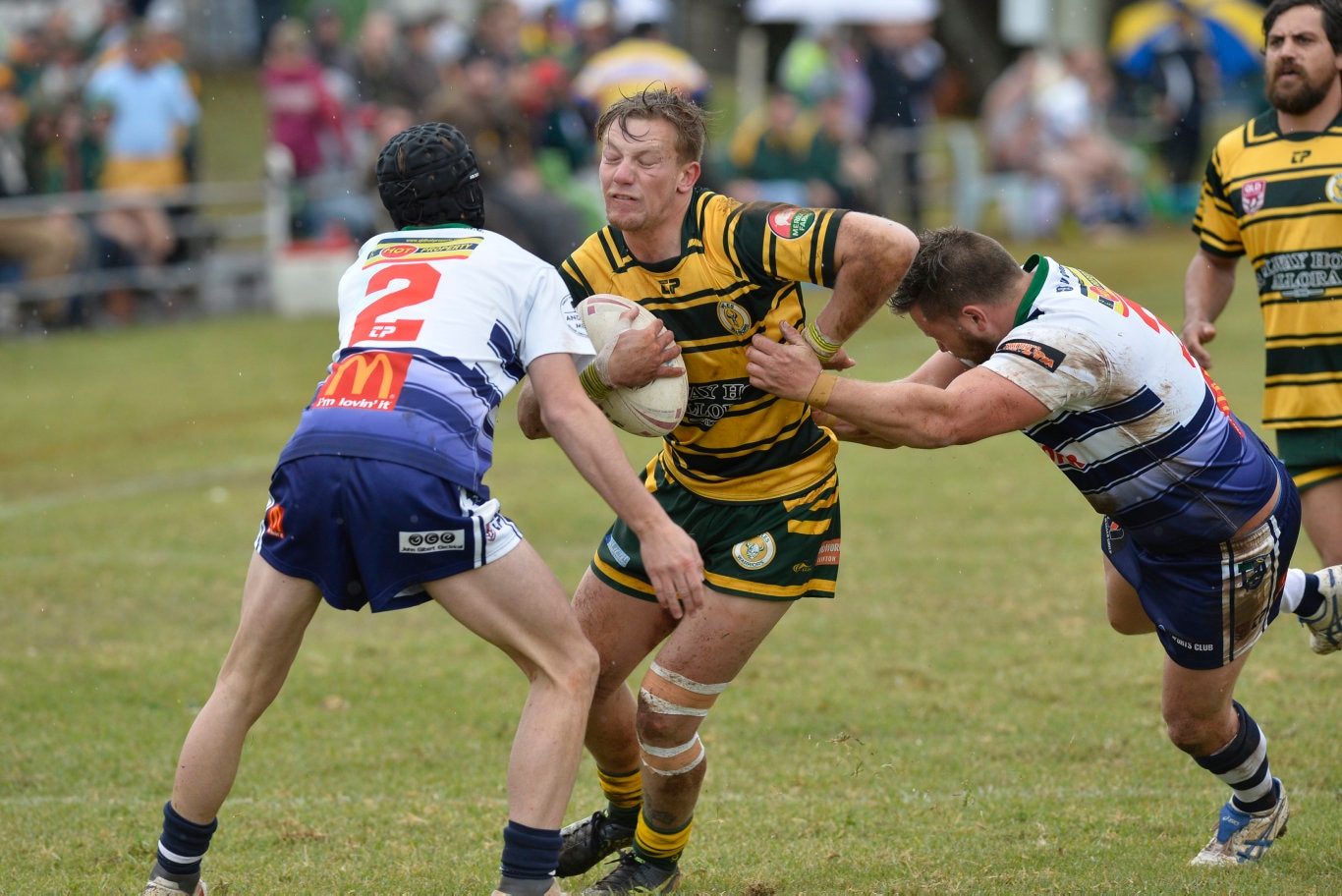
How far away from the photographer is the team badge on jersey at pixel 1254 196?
5785 mm

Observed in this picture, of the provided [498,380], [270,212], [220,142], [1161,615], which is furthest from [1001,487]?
[220,142]

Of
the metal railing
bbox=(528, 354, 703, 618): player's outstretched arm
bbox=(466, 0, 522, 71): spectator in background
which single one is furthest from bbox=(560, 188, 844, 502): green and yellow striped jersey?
bbox=(466, 0, 522, 71): spectator in background

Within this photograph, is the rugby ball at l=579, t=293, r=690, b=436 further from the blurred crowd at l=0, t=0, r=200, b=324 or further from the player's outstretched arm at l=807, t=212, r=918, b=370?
the blurred crowd at l=0, t=0, r=200, b=324

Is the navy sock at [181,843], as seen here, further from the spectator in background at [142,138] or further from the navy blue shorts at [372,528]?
the spectator in background at [142,138]

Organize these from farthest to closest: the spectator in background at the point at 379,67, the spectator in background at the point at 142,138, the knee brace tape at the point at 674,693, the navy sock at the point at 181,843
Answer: the spectator in background at the point at 379,67 < the spectator in background at the point at 142,138 < the knee brace tape at the point at 674,693 < the navy sock at the point at 181,843

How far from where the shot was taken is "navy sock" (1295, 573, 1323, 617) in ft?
17.6

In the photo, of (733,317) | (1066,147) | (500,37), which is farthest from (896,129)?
(733,317)

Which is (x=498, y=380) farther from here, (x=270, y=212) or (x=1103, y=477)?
(x=270, y=212)

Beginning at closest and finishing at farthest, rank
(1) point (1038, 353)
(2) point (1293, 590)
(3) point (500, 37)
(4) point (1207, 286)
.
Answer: (1) point (1038, 353) → (2) point (1293, 590) → (4) point (1207, 286) → (3) point (500, 37)

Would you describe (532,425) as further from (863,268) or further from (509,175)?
(509,175)

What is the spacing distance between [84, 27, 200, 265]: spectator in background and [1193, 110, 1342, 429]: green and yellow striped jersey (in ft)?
40.6

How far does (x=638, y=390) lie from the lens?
4531mm

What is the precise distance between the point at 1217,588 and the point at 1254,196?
186cm

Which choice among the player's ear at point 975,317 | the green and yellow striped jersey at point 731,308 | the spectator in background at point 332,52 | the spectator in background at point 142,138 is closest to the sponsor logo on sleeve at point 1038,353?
the player's ear at point 975,317
